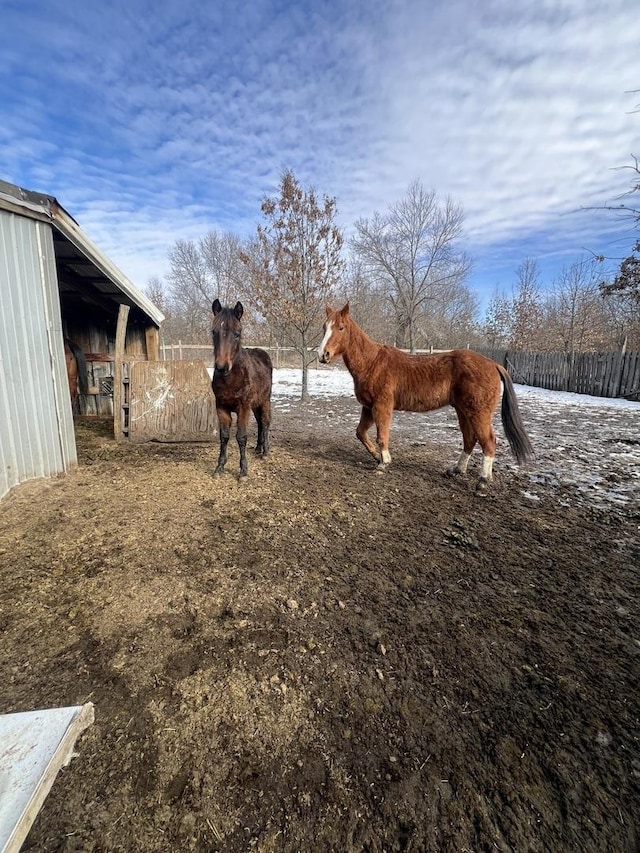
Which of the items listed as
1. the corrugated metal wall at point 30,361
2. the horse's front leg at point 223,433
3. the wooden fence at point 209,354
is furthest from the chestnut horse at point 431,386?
the wooden fence at point 209,354

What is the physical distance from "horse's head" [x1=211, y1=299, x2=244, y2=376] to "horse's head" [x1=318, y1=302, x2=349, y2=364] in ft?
3.96

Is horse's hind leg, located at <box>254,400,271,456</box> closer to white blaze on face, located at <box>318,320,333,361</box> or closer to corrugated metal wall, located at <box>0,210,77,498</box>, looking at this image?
white blaze on face, located at <box>318,320,333,361</box>

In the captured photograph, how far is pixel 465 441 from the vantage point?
4.99 metres

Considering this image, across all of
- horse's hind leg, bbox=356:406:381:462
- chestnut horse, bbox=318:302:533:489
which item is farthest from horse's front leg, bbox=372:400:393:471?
horse's hind leg, bbox=356:406:381:462

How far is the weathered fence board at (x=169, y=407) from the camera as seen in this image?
665 cm

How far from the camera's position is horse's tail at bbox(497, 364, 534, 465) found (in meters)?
4.75

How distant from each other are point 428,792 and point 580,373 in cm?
1805

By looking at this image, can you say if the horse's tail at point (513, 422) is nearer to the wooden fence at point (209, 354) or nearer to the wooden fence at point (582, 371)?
the wooden fence at point (582, 371)

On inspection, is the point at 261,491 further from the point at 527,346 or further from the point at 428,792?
the point at 527,346

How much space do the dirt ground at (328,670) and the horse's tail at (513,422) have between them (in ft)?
3.48

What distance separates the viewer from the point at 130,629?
2219mm

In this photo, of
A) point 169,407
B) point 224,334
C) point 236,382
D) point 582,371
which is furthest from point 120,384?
point 582,371

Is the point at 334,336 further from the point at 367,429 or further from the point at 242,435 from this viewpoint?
the point at 242,435

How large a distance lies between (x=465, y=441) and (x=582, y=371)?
1406 cm
